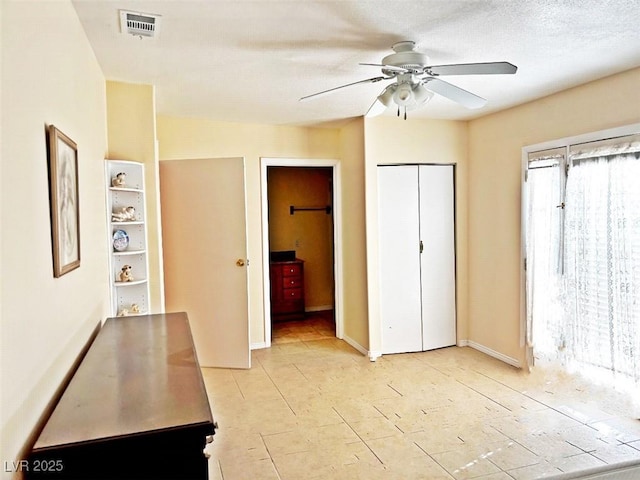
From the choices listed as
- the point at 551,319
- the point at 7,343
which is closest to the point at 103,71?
the point at 7,343

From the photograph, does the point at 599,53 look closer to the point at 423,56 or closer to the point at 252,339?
the point at 423,56

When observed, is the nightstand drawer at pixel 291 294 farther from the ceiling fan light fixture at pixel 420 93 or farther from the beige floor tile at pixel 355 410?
the ceiling fan light fixture at pixel 420 93

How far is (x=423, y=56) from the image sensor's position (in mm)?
2523

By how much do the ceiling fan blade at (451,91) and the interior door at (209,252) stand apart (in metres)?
2.04

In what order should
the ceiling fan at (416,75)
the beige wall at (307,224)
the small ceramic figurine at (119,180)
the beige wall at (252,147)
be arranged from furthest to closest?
the beige wall at (307,224) < the beige wall at (252,147) < the small ceramic figurine at (119,180) < the ceiling fan at (416,75)

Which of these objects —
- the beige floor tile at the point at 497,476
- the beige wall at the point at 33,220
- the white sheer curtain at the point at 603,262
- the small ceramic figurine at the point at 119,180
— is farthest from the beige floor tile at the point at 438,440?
the small ceramic figurine at the point at 119,180

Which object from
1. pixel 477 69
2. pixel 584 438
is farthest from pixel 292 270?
pixel 477 69

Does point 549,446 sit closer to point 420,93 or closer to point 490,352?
point 490,352

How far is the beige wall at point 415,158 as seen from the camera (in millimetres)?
4570

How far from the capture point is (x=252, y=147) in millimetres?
4816

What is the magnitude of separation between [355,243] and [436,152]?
1255 mm

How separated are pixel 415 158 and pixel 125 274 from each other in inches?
116

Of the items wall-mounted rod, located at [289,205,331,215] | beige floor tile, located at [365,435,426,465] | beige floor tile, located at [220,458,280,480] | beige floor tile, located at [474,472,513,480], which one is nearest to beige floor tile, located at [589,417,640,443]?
beige floor tile, located at [474,472,513,480]

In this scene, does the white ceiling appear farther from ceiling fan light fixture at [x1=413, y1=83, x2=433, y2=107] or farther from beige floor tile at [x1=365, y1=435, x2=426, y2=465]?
beige floor tile at [x1=365, y1=435, x2=426, y2=465]
